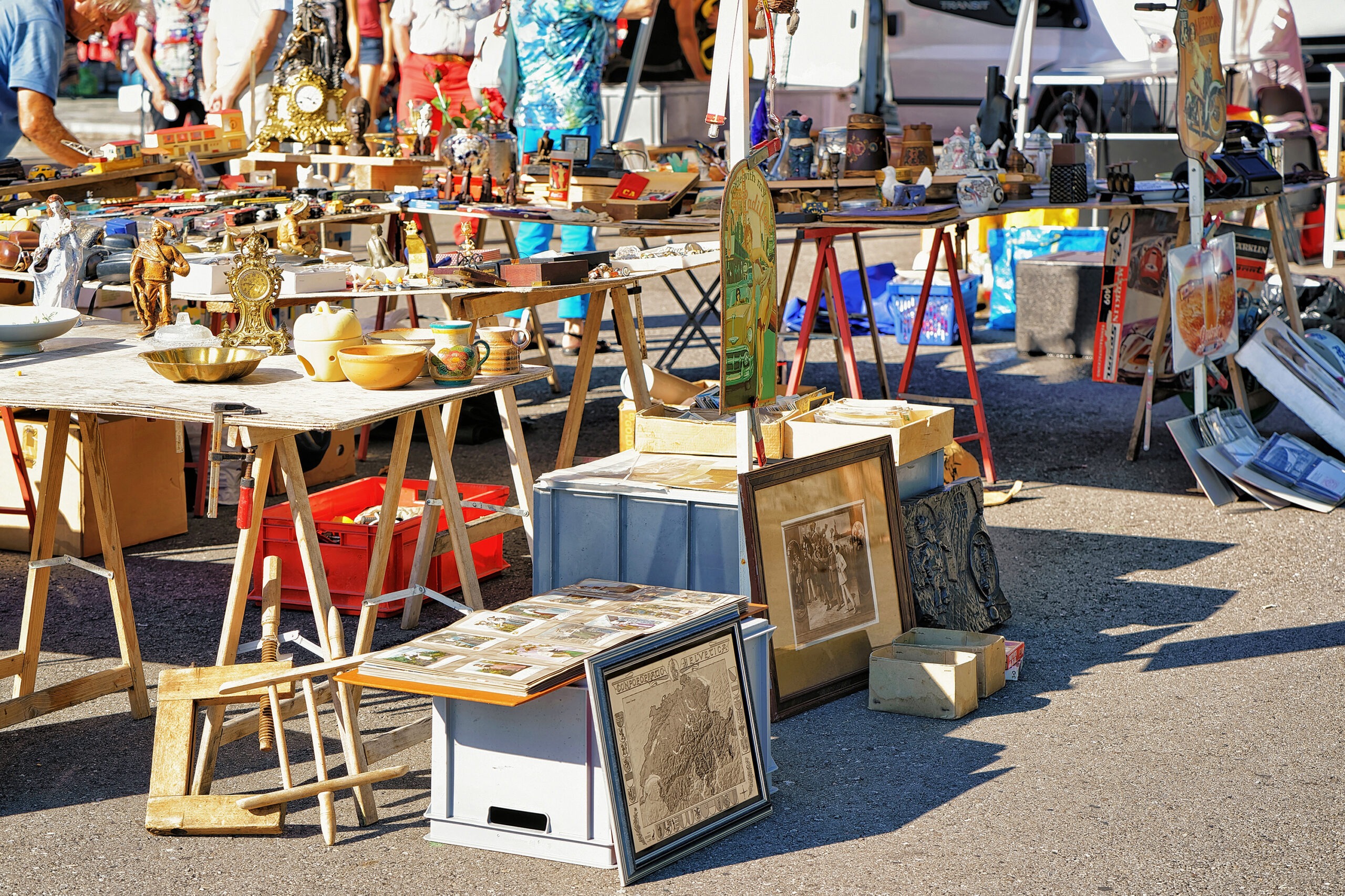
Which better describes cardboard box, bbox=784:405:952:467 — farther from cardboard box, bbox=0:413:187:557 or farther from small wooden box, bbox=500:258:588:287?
cardboard box, bbox=0:413:187:557

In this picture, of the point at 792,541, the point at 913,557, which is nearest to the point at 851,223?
the point at 913,557

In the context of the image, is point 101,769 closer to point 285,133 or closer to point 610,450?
point 610,450

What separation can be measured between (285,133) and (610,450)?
2.55m

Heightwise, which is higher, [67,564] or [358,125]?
[358,125]

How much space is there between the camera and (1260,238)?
6418 mm

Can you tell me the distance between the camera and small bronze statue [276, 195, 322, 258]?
4.98 meters

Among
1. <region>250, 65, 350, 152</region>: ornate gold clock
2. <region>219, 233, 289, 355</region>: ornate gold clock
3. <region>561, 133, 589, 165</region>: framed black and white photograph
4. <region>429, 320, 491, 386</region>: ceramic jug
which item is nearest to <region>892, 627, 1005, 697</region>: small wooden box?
<region>429, 320, 491, 386</region>: ceramic jug

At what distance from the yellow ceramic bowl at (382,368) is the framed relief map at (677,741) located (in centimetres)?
89

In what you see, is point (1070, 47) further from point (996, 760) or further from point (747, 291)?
point (996, 760)

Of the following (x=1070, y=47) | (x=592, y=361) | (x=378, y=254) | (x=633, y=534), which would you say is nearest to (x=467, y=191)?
(x=378, y=254)

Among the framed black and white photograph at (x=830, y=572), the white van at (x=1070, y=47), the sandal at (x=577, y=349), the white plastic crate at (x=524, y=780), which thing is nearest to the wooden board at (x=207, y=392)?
the white plastic crate at (x=524, y=780)

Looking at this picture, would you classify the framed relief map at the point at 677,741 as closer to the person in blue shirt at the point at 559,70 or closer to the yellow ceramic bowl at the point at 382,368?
the yellow ceramic bowl at the point at 382,368

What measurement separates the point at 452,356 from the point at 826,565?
107 cm

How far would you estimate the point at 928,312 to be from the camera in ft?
28.3
